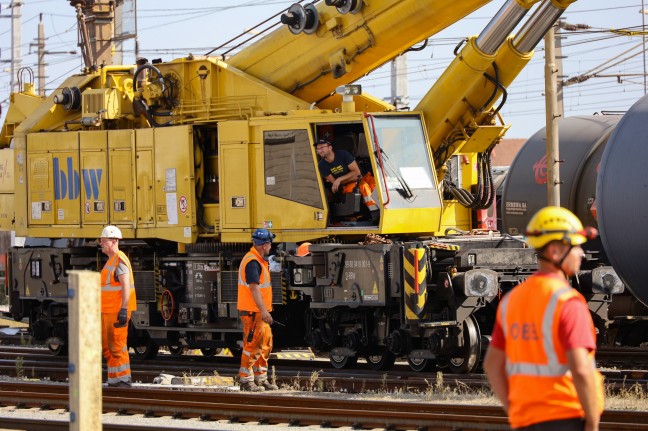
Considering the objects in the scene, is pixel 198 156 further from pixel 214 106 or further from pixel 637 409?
pixel 637 409

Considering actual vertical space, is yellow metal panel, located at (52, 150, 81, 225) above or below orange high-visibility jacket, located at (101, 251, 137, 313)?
above

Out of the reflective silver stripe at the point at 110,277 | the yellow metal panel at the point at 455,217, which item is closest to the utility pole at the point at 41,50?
the yellow metal panel at the point at 455,217

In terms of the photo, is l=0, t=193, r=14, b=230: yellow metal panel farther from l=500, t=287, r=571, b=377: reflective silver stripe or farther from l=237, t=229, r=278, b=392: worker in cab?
l=500, t=287, r=571, b=377: reflective silver stripe

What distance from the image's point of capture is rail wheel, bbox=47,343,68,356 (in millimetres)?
17897

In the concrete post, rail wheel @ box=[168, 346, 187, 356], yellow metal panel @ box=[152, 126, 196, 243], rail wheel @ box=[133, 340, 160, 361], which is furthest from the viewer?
rail wheel @ box=[168, 346, 187, 356]

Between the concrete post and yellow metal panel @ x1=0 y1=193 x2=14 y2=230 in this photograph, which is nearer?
the concrete post

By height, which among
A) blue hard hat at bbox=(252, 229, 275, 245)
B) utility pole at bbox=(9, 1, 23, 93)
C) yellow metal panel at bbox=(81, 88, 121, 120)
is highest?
utility pole at bbox=(9, 1, 23, 93)

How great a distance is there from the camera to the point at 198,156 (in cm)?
1599

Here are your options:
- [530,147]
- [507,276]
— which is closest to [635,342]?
[530,147]

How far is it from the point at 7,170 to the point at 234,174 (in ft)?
15.9

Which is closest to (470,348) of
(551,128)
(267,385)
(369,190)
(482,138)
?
(369,190)

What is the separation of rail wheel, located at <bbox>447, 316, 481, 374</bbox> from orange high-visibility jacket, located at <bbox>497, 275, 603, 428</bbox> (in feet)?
27.6

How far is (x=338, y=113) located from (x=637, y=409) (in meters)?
5.52

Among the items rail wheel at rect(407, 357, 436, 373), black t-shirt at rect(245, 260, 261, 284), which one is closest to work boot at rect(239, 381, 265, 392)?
black t-shirt at rect(245, 260, 261, 284)
